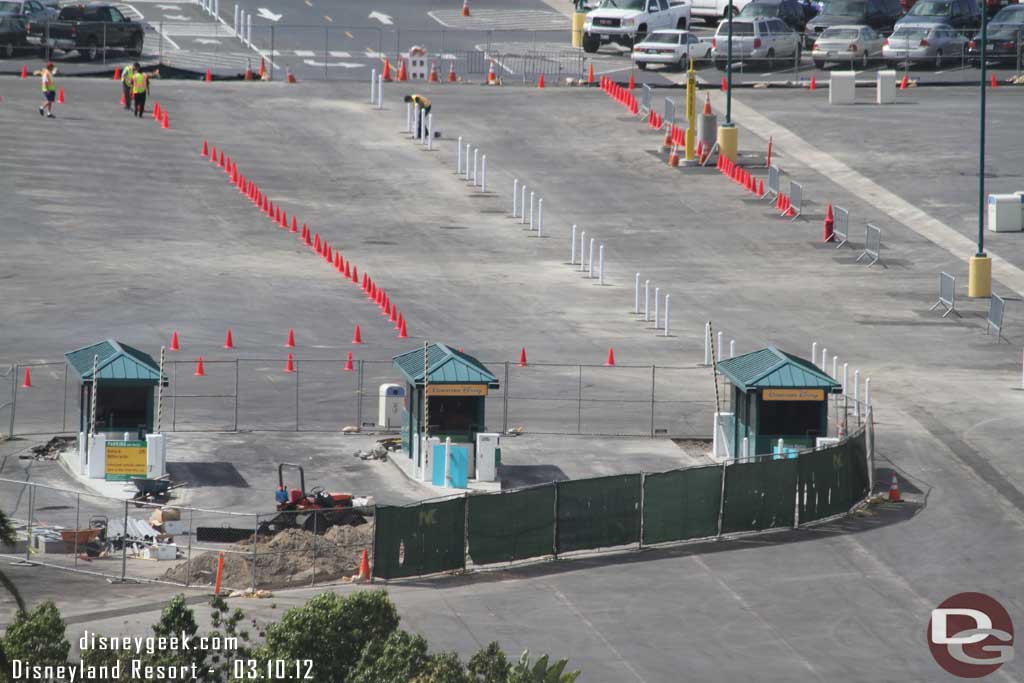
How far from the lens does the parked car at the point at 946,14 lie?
249 ft

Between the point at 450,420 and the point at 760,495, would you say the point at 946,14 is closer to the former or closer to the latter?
the point at 450,420

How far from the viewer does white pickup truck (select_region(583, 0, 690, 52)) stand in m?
A: 77.2

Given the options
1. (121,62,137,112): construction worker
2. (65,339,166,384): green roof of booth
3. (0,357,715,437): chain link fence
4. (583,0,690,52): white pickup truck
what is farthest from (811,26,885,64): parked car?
(65,339,166,384): green roof of booth

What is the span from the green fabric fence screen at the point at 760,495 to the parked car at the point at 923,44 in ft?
149

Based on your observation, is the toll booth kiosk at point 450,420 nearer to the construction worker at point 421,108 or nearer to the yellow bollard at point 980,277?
the yellow bollard at point 980,277

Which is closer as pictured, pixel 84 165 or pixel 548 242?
pixel 548 242

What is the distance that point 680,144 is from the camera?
6353 cm

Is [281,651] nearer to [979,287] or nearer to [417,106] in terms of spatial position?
[979,287]

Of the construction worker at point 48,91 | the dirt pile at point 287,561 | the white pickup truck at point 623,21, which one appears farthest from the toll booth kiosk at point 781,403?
the white pickup truck at point 623,21

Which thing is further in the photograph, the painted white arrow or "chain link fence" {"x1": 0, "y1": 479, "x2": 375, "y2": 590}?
the painted white arrow

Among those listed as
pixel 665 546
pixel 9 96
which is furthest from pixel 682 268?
pixel 9 96

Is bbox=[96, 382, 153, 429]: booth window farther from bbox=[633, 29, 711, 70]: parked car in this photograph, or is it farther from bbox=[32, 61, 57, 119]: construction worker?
bbox=[633, 29, 711, 70]: parked car

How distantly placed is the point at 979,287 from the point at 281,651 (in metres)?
32.7

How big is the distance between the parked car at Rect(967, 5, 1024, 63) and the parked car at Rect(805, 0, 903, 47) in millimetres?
5622
